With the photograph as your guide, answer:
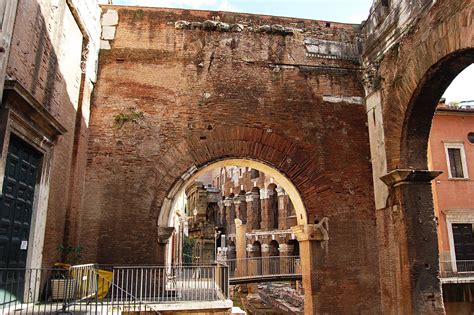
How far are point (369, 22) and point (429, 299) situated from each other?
254 inches

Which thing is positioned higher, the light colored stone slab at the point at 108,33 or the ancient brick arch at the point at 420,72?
the light colored stone slab at the point at 108,33

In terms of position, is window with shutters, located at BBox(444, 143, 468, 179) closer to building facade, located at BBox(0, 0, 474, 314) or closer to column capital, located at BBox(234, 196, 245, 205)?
building facade, located at BBox(0, 0, 474, 314)

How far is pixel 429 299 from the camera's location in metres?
7.82

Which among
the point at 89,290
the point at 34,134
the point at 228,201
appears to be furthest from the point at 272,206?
the point at 34,134

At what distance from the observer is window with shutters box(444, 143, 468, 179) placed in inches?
599

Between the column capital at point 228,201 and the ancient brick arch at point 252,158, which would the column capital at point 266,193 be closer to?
the column capital at point 228,201

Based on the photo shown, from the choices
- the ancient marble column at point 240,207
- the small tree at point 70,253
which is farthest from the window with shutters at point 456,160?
the ancient marble column at point 240,207

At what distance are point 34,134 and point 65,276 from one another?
7.89 feet

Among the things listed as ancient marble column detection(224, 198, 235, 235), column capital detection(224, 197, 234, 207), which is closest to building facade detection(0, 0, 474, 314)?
column capital detection(224, 197, 234, 207)

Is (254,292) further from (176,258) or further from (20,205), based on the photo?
(20,205)

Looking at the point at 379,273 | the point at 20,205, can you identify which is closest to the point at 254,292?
the point at 379,273

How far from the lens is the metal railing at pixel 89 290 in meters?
5.66

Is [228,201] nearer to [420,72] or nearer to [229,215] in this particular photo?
[229,215]

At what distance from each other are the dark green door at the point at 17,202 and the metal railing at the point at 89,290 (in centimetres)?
25
